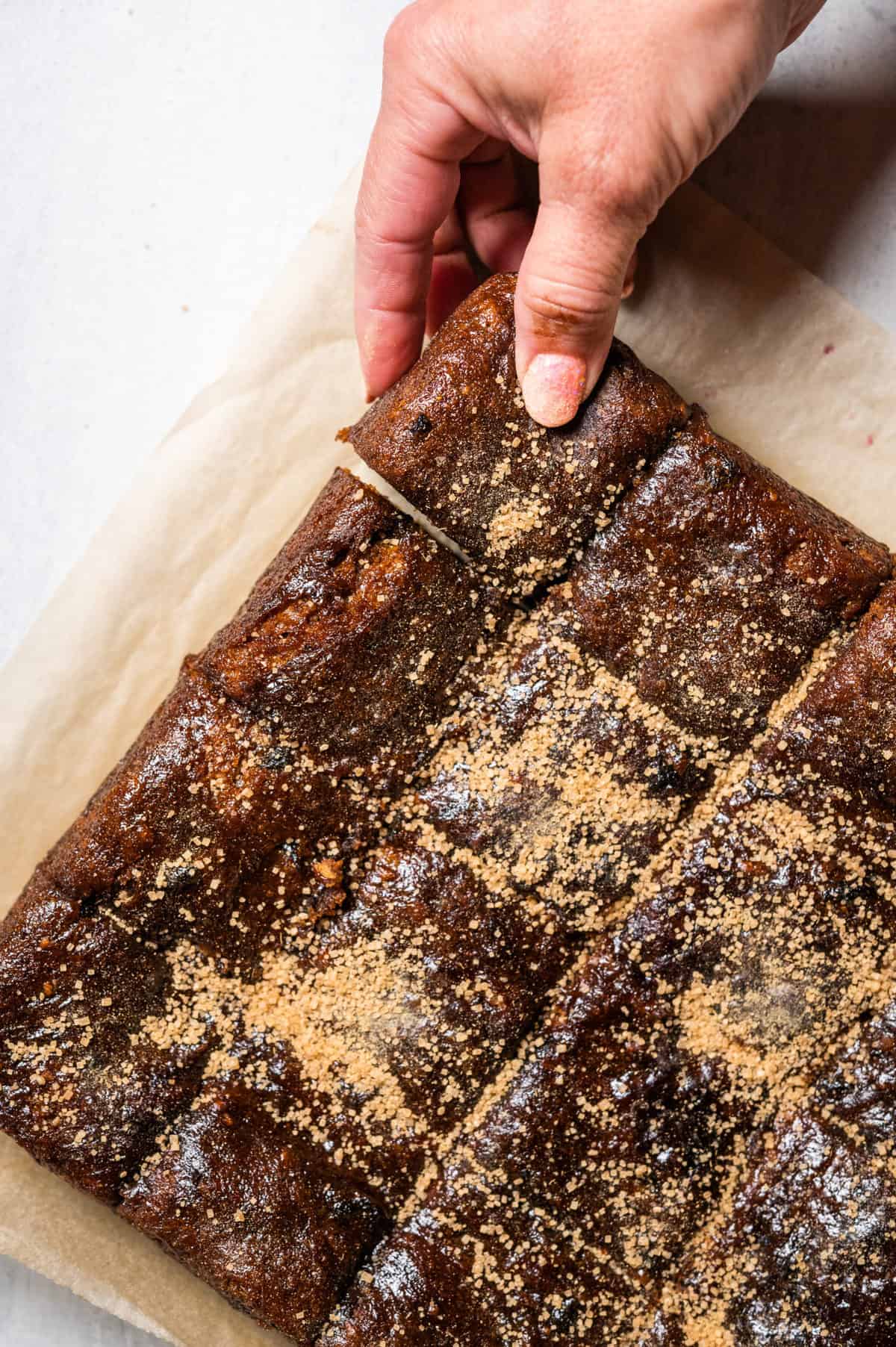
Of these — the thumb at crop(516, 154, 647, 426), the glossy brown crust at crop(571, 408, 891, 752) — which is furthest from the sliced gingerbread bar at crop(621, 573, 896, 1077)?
the thumb at crop(516, 154, 647, 426)

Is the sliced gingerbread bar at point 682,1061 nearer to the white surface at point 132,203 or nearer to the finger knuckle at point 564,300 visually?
the finger knuckle at point 564,300

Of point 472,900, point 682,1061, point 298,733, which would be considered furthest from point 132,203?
point 682,1061

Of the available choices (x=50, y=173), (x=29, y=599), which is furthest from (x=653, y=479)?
(x=50, y=173)

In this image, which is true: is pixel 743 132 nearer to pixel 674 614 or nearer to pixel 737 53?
pixel 737 53

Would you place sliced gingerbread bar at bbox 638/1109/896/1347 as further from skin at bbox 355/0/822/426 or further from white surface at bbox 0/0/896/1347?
white surface at bbox 0/0/896/1347

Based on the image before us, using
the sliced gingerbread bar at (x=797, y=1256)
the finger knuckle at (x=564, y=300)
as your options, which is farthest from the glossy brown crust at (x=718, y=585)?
the sliced gingerbread bar at (x=797, y=1256)

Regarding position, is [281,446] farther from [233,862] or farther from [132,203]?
[233,862]
